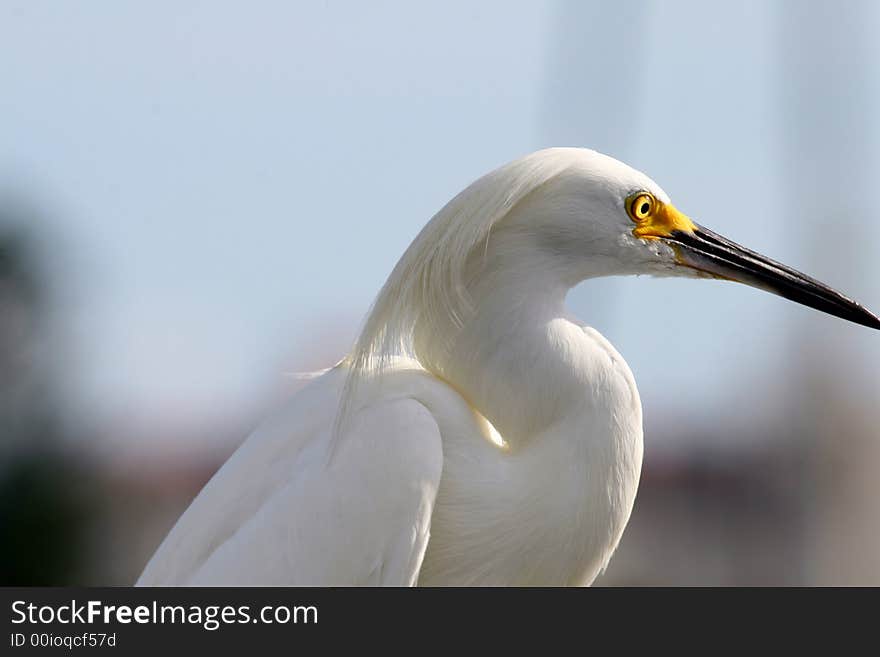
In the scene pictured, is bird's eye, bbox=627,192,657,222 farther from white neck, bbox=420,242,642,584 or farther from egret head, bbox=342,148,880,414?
white neck, bbox=420,242,642,584

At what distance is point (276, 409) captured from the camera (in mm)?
4023

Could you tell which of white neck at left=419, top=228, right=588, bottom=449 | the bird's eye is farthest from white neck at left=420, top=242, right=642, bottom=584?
the bird's eye

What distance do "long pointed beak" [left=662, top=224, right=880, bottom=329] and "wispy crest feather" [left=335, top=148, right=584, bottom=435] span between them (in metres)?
0.43

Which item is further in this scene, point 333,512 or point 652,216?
point 652,216

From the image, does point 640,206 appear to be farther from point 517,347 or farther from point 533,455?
point 533,455

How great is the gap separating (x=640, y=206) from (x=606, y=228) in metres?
0.11

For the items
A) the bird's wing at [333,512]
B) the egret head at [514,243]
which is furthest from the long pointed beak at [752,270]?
the bird's wing at [333,512]

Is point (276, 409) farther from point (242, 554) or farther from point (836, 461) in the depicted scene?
point (836, 461)

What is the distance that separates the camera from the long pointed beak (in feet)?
13.0

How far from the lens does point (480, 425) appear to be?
3785 mm

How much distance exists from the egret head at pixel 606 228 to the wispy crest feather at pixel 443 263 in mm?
43

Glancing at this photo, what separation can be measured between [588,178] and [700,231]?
1.32 feet

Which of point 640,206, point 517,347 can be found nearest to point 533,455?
point 517,347
